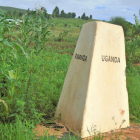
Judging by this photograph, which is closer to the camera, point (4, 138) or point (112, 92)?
point (4, 138)

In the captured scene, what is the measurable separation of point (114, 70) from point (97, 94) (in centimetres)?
41

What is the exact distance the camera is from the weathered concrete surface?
2.14m

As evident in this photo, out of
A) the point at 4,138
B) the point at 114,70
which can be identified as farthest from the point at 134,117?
the point at 4,138

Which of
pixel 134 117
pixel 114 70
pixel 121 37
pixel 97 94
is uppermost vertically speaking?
pixel 121 37

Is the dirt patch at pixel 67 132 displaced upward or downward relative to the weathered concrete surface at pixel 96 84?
downward

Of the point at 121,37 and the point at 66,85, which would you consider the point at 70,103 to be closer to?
the point at 66,85

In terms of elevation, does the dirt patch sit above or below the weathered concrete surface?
below

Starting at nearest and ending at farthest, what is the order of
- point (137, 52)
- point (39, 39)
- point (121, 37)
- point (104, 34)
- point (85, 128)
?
1. point (85, 128)
2. point (104, 34)
3. point (121, 37)
4. point (39, 39)
5. point (137, 52)

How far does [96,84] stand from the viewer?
7.18ft

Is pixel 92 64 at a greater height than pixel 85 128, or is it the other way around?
pixel 92 64

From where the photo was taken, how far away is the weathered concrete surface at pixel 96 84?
7.03 ft

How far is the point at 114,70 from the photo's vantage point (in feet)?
7.77

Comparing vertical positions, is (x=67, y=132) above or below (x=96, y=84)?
below

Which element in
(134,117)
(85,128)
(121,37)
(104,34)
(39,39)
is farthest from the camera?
(39,39)
